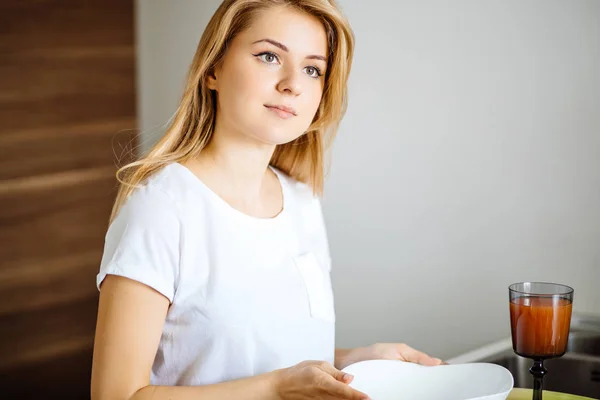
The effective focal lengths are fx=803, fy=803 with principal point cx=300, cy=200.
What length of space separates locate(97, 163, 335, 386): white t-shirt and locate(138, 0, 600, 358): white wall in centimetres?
97

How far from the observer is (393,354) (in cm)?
148

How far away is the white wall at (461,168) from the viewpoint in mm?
2170

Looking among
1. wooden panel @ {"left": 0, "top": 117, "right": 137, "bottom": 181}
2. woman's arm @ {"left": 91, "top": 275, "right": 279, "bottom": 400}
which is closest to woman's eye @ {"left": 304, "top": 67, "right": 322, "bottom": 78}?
woman's arm @ {"left": 91, "top": 275, "right": 279, "bottom": 400}

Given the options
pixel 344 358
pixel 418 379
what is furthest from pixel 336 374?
pixel 344 358

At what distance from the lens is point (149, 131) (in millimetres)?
3275

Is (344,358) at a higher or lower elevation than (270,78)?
lower

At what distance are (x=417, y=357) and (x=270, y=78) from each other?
1.86 feet

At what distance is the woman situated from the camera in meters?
1.26

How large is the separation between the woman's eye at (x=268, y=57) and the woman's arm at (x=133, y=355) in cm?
45

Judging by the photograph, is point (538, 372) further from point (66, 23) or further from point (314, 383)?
point (66, 23)

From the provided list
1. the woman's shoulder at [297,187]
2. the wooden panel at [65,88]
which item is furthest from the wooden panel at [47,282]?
the woman's shoulder at [297,187]

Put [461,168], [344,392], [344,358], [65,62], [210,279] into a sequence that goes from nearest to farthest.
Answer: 1. [344,392]
2. [210,279]
3. [344,358]
4. [461,168]
5. [65,62]

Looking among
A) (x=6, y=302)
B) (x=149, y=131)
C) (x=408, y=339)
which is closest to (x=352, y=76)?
(x=408, y=339)

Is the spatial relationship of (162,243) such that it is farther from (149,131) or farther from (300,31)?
(149,131)
